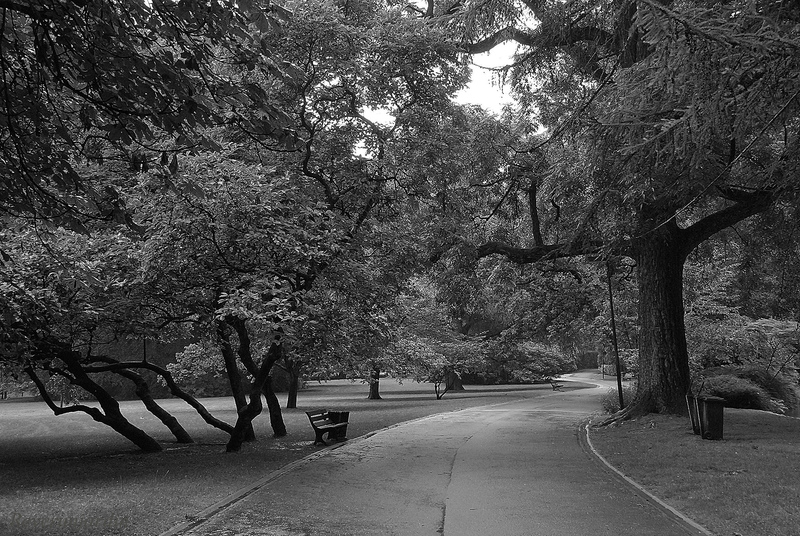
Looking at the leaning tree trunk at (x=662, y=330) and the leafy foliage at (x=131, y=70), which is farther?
the leaning tree trunk at (x=662, y=330)

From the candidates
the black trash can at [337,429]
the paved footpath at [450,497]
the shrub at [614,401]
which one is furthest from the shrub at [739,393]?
the black trash can at [337,429]

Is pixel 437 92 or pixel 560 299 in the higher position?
pixel 437 92

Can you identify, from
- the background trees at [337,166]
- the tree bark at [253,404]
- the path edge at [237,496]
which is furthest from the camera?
the tree bark at [253,404]

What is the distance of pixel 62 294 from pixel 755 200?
13.4 m

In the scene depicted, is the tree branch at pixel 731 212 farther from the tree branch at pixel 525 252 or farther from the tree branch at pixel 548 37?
the tree branch at pixel 548 37

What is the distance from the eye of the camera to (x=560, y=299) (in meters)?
23.0

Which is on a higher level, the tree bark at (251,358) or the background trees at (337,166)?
the background trees at (337,166)

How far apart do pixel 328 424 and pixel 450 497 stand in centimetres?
717

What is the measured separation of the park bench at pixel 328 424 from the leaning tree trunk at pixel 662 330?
7.26 m

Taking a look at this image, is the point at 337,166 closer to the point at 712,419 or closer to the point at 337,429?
the point at 337,429

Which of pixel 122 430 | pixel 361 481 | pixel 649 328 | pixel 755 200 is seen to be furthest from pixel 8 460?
pixel 755 200

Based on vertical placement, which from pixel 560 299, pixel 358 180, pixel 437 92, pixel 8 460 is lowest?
pixel 8 460

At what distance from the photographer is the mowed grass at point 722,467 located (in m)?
6.85

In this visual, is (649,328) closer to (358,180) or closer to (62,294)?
(358,180)
